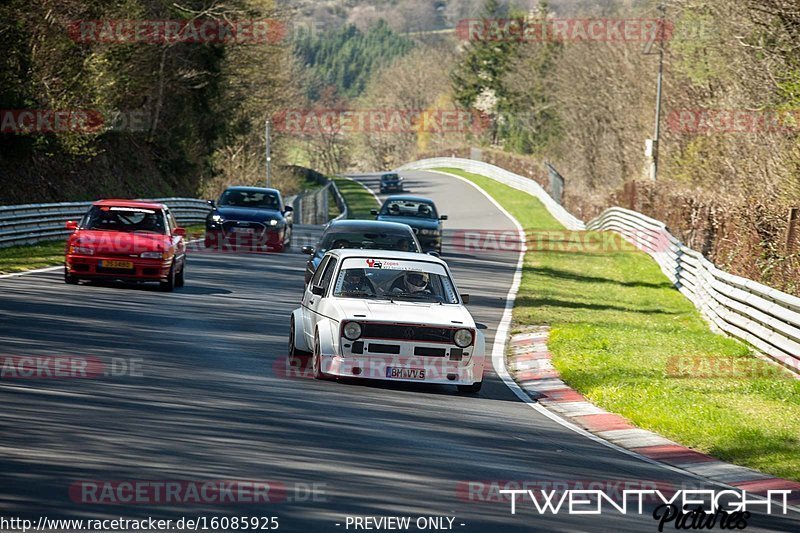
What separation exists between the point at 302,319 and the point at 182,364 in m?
1.71

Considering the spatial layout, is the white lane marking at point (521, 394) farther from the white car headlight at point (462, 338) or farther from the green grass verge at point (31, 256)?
the green grass verge at point (31, 256)

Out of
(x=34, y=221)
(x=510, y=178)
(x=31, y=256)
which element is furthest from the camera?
(x=510, y=178)

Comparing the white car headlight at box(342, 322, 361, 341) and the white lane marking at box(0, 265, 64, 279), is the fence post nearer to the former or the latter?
the white car headlight at box(342, 322, 361, 341)

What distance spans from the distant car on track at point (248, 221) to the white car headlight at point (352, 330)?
819 inches

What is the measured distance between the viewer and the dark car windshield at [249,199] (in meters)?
34.9

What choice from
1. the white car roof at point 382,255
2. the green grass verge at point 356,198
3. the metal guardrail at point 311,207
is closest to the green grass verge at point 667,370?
the white car roof at point 382,255

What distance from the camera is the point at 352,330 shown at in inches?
513

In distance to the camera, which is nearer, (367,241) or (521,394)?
(521,394)

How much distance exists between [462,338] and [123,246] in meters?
9.91

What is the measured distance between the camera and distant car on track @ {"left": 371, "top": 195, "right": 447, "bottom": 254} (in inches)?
1330

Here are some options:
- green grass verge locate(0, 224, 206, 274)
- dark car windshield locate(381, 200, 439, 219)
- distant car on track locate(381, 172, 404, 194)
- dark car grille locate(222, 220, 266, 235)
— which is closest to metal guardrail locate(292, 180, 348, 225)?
dark car windshield locate(381, 200, 439, 219)

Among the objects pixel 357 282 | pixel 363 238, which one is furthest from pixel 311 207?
pixel 357 282

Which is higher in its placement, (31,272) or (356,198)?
(31,272)

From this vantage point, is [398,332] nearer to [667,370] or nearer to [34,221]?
[667,370]
